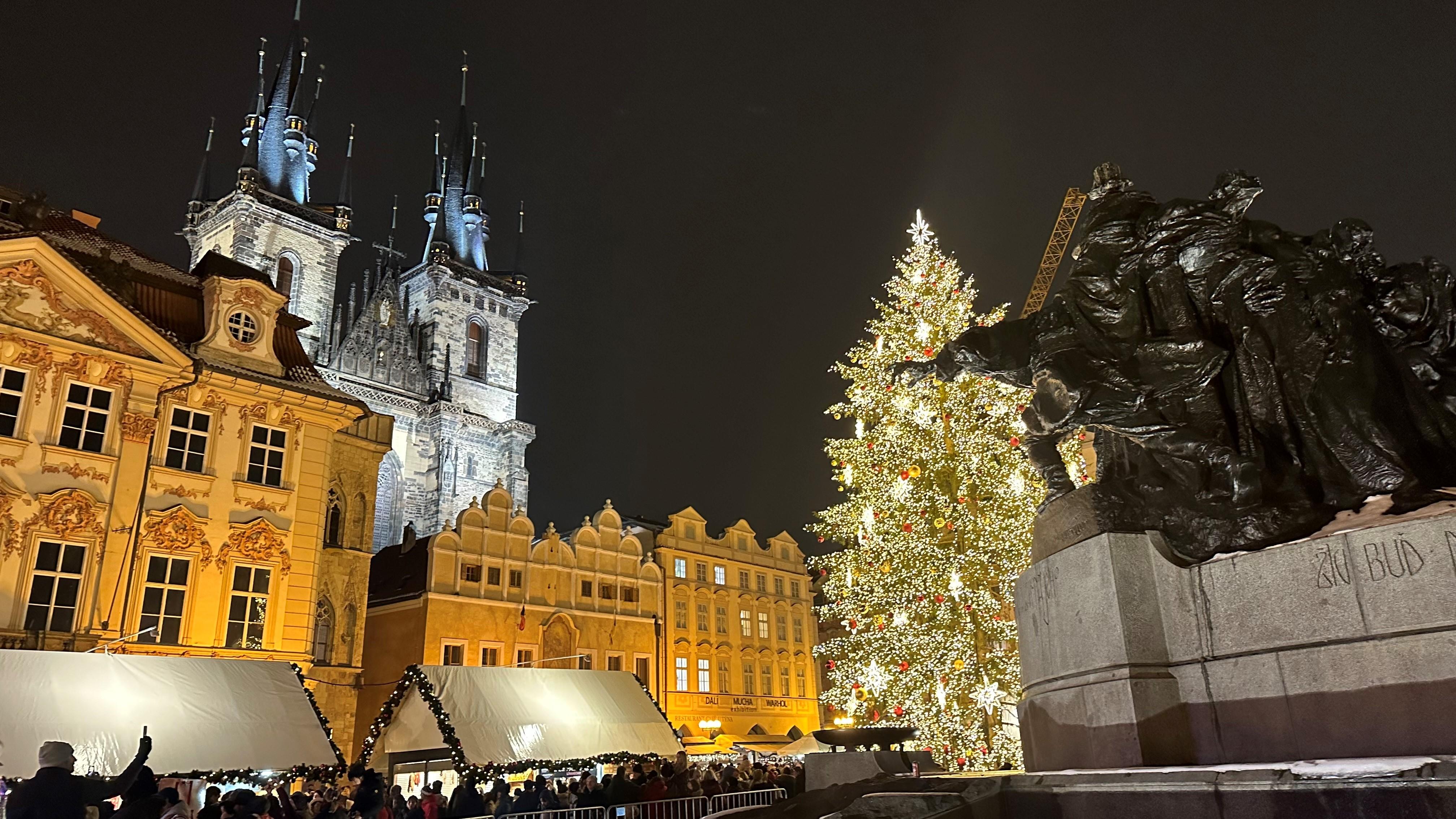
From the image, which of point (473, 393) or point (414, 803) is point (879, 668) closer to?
point (414, 803)

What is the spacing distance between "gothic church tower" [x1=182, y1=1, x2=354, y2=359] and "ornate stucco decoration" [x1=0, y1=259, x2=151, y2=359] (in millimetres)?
28025

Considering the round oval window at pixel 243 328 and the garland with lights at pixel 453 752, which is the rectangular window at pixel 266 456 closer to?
the round oval window at pixel 243 328

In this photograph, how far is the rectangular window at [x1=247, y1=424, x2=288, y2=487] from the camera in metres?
18.9

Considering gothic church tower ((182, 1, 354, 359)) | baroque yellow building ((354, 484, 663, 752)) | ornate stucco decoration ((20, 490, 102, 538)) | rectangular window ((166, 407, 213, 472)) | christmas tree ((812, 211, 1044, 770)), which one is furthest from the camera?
gothic church tower ((182, 1, 354, 359))

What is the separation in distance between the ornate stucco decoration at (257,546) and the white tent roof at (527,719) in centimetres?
452

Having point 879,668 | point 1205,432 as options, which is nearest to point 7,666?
point 879,668

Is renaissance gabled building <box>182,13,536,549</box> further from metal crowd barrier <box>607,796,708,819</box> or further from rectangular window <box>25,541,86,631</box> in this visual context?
metal crowd barrier <box>607,796,708,819</box>

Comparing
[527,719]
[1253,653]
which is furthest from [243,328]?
[1253,653]

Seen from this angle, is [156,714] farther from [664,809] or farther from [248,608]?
[664,809]

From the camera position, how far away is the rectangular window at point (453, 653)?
27312mm

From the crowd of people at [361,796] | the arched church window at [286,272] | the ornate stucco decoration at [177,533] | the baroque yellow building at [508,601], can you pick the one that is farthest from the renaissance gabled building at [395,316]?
the crowd of people at [361,796]

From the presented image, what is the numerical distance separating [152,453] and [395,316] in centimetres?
3675

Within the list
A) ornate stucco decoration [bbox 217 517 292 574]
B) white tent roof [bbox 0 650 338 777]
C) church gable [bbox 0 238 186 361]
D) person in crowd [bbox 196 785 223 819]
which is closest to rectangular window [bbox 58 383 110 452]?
church gable [bbox 0 238 186 361]

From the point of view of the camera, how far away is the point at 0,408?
627 inches
